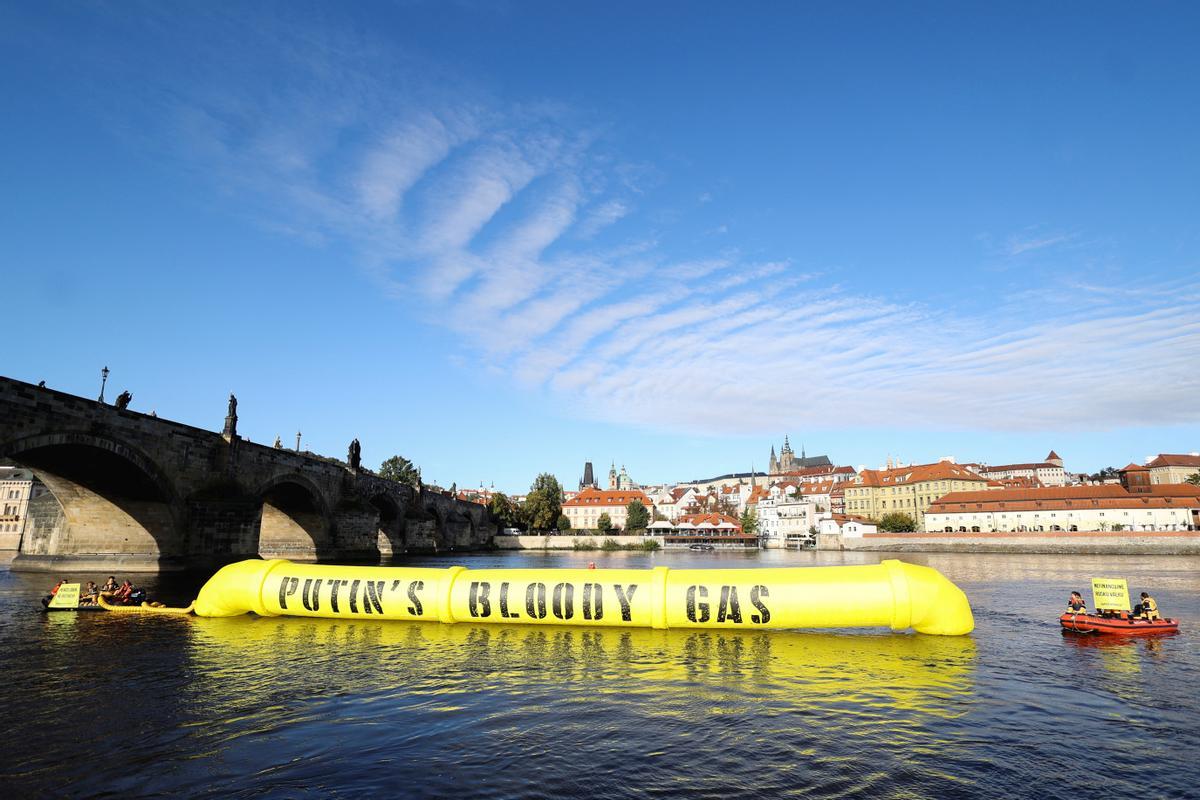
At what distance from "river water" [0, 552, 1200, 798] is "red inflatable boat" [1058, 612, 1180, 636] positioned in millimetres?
540

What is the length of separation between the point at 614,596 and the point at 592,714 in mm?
7120

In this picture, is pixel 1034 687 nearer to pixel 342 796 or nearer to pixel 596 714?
pixel 596 714

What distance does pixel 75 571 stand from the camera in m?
40.3

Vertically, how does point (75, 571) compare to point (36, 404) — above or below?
below

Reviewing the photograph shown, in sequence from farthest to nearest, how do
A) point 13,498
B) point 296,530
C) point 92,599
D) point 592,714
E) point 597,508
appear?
point 597,508 → point 13,498 → point 296,530 → point 92,599 → point 592,714

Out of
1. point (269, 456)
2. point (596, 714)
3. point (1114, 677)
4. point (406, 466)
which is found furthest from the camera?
point (406, 466)

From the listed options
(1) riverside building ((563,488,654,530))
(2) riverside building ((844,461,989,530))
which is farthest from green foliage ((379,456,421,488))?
(2) riverside building ((844,461,989,530))

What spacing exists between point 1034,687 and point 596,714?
34.8 feet

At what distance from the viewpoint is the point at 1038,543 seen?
3730 inches

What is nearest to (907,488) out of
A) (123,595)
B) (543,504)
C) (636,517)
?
(636,517)

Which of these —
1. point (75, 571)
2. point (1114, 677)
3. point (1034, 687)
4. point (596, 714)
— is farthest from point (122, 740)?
point (75, 571)

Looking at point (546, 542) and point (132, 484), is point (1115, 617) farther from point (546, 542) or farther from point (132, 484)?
point (546, 542)

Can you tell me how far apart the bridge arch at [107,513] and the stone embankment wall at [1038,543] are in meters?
98.3

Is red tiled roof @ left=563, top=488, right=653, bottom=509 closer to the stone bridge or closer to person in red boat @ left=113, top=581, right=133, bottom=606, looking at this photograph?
the stone bridge
